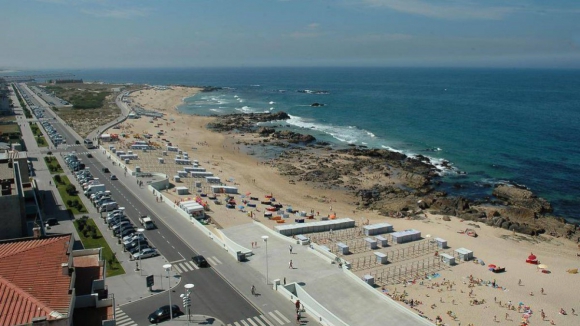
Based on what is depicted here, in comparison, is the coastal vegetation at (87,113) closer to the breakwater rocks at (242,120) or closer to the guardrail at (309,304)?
the breakwater rocks at (242,120)

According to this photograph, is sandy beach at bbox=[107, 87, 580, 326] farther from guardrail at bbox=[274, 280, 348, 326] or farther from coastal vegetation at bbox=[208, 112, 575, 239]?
guardrail at bbox=[274, 280, 348, 326]

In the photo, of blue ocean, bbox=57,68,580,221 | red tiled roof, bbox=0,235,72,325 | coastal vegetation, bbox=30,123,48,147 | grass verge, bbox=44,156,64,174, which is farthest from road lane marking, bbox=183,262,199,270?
coastal vegetation, bbox=30,123,48,147

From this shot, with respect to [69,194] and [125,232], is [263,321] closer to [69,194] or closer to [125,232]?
[125,232]

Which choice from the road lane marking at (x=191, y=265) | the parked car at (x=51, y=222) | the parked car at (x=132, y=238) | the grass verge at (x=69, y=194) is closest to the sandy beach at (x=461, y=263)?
the parked car at (x=132, y=238)

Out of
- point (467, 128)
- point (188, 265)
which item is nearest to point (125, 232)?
point (188, 265)

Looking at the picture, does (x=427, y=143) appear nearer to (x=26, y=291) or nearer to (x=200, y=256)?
(x=200, y=256)

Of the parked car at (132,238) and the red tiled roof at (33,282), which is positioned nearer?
the red tiled roof at (33,282)

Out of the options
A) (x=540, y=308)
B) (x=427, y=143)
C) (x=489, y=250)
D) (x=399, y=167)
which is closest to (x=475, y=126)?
(x=427, y=143)
